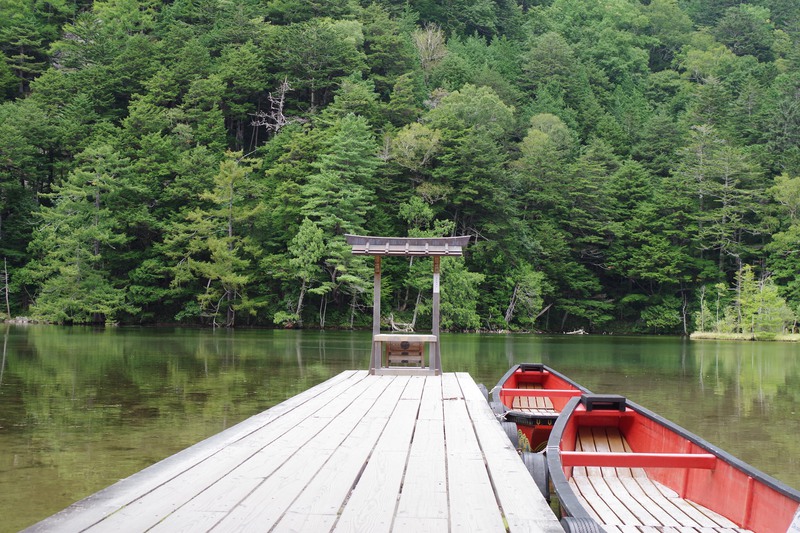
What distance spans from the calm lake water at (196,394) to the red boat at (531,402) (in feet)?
6.19

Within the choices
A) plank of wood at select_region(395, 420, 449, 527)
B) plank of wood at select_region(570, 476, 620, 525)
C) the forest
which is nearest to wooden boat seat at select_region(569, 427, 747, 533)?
plank of wood at select_region(570, 476, 620, 525)

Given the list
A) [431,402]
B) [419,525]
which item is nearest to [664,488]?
[431,402]

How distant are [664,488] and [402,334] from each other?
6.31 metres

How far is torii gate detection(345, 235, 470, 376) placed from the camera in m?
9.98

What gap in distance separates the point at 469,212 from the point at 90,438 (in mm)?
32632

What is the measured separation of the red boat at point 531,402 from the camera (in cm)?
677

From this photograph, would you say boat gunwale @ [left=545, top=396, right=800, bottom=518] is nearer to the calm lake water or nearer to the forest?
the calm lake water

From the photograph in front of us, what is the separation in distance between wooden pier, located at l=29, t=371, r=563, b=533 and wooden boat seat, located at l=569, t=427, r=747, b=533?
0.62 m

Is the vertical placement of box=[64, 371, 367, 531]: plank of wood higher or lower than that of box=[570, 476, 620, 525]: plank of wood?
higher

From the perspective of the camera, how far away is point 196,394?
11.1 m

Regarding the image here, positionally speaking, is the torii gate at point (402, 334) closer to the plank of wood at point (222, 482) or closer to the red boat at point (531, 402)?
the red boat at point (531, 402)

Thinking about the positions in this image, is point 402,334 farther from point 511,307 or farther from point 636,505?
point 511,307

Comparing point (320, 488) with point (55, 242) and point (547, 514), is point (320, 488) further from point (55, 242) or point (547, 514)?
point (55, 242)

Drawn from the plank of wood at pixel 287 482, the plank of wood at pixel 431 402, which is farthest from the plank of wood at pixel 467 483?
the plank of wood at pixel 287 482
